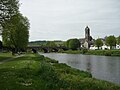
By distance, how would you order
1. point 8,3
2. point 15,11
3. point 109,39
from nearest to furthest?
point 8,3 → point 15,11 → point 109,39

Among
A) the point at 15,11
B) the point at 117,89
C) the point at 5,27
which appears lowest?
the point at 117,89

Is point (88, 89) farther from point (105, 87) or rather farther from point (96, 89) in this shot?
point (105, 87)

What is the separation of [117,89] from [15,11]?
1195 inches

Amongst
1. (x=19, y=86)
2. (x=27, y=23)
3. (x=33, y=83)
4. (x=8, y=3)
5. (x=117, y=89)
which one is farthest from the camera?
(x=27, y=23)

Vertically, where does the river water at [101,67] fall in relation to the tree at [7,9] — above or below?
below

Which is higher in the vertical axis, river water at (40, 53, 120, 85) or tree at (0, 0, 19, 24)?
tree at (0, 0, 19, 24)

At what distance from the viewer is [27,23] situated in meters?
97.7

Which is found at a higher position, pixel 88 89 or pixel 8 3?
pixel 8 3

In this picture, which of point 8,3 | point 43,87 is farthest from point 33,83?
point 8,3

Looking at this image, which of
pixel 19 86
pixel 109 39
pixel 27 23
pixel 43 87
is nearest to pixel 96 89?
pixel 43 87

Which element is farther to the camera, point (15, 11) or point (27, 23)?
point (27, 23)

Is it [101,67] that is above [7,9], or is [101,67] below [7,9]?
below

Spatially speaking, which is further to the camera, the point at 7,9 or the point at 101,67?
the point at 101,67

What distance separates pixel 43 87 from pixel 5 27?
28.4 metres
